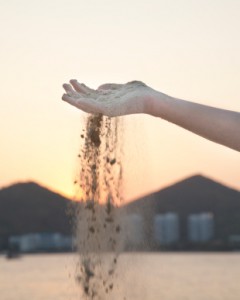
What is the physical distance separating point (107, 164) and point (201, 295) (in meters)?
51.8

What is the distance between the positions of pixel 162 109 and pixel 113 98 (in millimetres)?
351

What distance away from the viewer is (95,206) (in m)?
6.66

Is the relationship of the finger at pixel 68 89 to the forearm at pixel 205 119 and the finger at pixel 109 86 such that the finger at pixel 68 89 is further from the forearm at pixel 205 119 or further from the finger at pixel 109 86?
the forearm at pixel 205 119

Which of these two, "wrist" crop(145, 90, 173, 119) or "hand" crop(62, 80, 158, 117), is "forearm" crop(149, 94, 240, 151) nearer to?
Answer: "wrist" crop(145, 90, 173, 119)

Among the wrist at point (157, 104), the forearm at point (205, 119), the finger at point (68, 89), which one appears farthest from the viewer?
the finger at point (68, 89)

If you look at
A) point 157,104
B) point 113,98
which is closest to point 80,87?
point 113,98

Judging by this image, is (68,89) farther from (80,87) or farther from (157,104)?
(157,104)

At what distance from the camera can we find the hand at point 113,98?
18.1 ft

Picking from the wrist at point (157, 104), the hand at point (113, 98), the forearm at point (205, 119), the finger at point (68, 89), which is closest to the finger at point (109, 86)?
the hand at point (113, 98)

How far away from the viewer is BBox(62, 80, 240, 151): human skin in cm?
534

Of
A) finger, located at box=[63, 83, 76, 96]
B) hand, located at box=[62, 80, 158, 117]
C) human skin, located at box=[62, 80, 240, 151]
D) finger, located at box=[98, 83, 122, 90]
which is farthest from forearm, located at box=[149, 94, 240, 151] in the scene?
finger, located at box=[63, 83, 76, 96]

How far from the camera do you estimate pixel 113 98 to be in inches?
223

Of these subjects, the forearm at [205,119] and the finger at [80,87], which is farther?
the finger at [80,87]

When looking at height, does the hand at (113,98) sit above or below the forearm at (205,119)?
above
